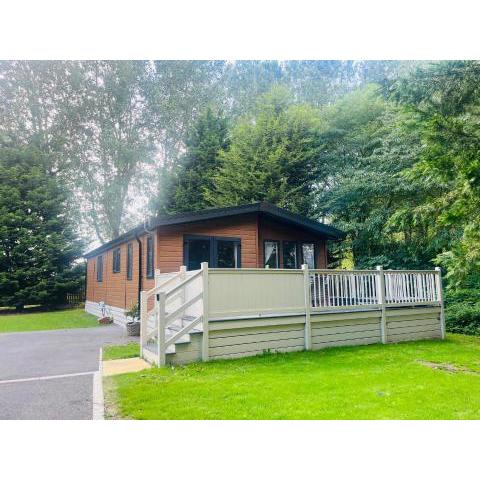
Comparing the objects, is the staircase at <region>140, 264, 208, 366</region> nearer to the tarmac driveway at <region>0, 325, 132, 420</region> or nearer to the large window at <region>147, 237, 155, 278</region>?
the tarmac driveway at <region>0, 325, 132, 420</region>

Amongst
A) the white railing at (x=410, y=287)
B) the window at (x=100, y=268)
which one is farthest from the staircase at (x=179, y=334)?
the window at (x=100, y=268)

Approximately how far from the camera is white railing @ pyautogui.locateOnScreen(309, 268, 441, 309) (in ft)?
22.6

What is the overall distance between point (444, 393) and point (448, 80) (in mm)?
5957

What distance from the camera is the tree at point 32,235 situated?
648 inches

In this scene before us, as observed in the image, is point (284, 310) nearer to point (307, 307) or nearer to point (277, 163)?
point (307, 307)

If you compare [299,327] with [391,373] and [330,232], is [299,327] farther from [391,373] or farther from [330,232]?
[330,232]

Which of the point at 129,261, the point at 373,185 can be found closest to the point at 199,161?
the point at 373,185

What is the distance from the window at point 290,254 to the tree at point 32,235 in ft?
37.0

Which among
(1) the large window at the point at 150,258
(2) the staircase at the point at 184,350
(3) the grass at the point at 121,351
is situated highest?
(1) the large window at the point at 150,258

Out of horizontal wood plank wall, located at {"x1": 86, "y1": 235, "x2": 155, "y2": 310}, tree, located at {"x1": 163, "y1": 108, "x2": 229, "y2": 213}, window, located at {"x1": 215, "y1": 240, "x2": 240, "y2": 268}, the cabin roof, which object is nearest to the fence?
the cabin roof

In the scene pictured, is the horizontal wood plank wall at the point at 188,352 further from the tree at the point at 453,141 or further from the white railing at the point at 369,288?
the tree at the point at 453,141
